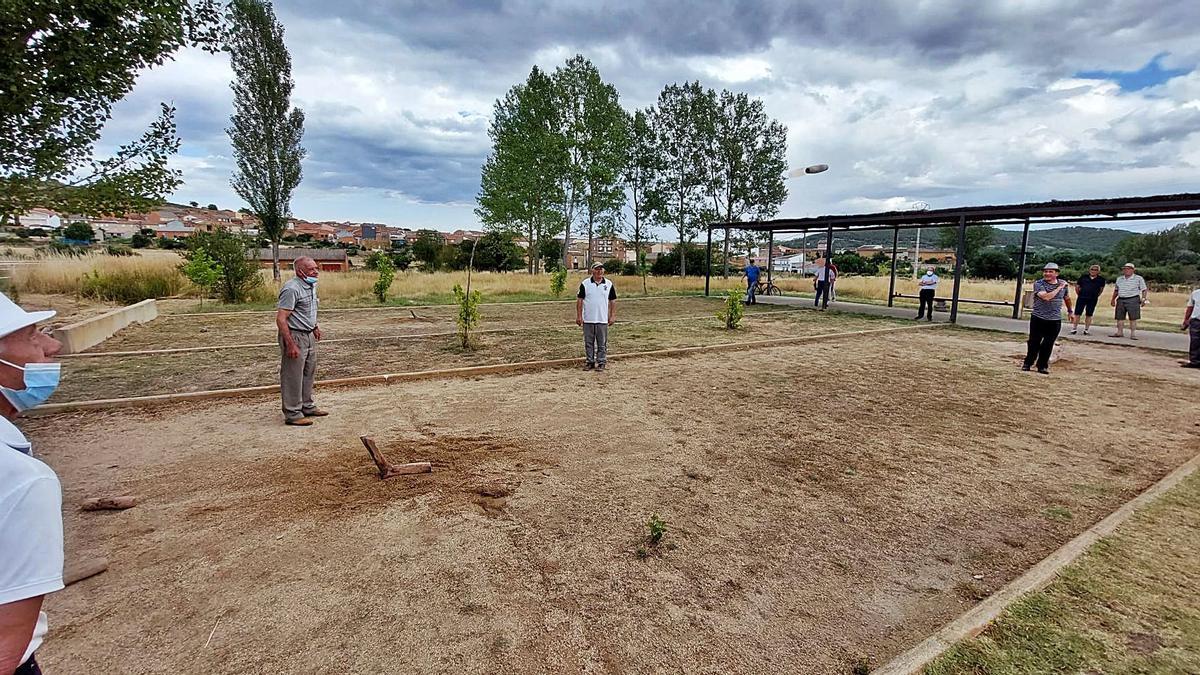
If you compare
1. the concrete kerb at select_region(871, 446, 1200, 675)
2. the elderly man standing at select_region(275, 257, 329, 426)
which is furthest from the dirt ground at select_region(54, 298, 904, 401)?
the concrete kerb at select_region(871, 446, 1200, 675)

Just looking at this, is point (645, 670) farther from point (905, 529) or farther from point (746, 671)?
point (905, 529)

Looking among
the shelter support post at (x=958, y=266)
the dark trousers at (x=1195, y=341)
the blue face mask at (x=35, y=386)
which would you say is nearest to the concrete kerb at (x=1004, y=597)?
the blue face mask at (x=35, y=386)

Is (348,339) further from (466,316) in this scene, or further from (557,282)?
(557,282)

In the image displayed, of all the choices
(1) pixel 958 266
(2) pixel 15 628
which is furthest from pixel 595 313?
(1) pixel 958 266

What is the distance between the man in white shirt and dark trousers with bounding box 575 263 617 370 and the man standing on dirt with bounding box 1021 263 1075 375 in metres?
6.33

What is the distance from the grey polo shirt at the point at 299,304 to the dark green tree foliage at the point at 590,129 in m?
29.3

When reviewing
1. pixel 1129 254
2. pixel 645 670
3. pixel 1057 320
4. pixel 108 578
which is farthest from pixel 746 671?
pixel 1129 254

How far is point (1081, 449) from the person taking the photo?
4996 millimetres

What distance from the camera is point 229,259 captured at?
16609 mm

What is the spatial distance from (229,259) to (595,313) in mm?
14492

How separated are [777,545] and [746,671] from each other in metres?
1.13

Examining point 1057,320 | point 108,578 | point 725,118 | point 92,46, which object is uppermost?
point 725,118

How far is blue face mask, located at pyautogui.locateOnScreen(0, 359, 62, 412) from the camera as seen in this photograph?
1.38m

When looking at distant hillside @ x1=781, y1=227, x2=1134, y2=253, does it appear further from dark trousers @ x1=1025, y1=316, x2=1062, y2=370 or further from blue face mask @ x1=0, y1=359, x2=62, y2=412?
blue face mask @ x1=0, y1=359, x2=62, y2=412
